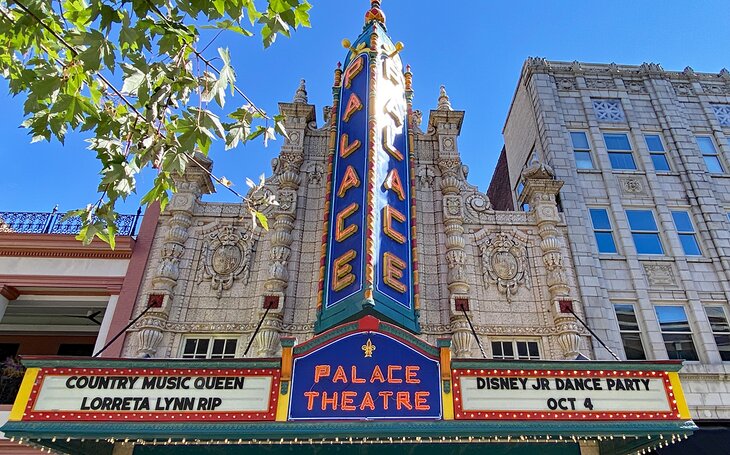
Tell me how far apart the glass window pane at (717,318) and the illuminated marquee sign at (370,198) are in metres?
9.94

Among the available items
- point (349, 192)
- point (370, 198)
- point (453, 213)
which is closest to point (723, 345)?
point (453, 213)

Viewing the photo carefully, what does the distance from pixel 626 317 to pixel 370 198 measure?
905cm

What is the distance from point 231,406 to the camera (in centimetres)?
1016

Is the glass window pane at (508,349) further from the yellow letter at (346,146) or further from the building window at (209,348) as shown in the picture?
the building window at (209,348)

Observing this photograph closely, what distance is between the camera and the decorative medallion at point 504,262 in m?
15.5

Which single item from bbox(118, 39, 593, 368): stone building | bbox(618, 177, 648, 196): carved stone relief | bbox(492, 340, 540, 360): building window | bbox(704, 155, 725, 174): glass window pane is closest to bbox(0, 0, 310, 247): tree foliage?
bbox(118, 39, 593, 368): stone building

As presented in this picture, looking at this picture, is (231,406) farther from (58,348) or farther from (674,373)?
(58,348)

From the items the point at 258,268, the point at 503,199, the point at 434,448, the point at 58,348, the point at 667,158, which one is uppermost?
the point at 503,199

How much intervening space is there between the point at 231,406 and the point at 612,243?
44.5ft

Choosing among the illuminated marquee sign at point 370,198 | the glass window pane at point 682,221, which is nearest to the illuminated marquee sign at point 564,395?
the illuminated marquee sign at point 370,198

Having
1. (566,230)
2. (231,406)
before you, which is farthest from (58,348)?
(566,230)

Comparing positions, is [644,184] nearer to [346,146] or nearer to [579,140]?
[579,140]

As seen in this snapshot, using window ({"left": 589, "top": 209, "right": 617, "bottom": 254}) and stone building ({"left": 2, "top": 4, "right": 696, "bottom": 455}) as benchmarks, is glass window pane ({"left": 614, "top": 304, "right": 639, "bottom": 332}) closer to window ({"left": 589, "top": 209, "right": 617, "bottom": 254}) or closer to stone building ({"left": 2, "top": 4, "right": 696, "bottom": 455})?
stone building ({"left": 2, "top": 4, "right": 696, "bottom": 455})

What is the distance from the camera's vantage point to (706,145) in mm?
19688
